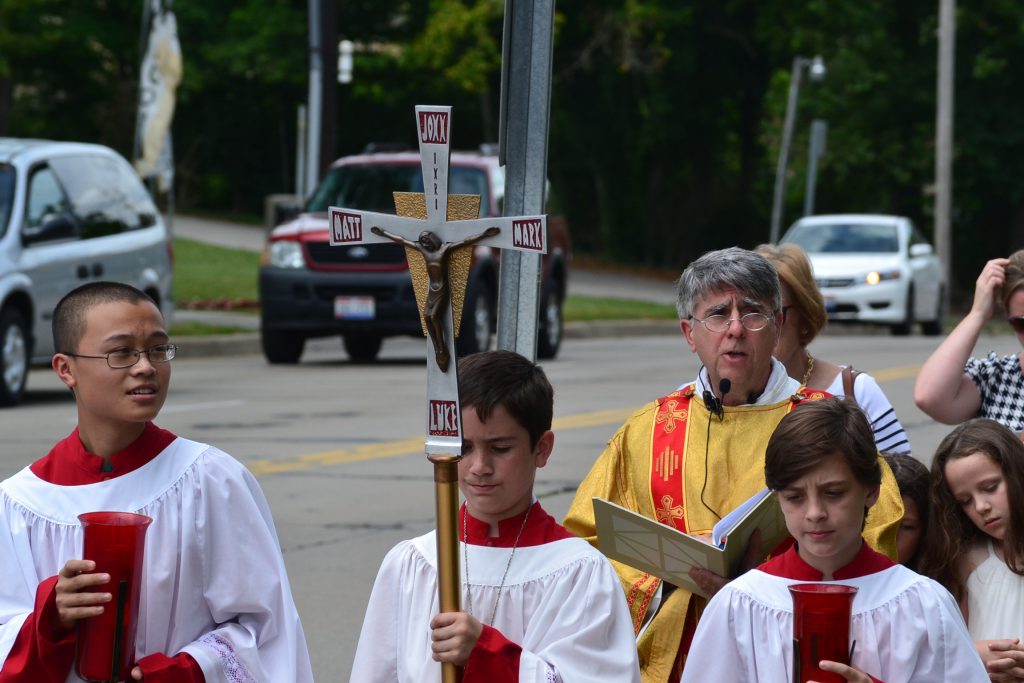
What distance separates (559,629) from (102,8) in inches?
1576

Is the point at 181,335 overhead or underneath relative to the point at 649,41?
underneath

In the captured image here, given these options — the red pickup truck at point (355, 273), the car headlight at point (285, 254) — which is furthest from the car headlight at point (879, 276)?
the car headlight at point (285, 254)

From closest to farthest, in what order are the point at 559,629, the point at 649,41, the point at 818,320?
the point at 559,629
the point at 818,320
the point at 649,41

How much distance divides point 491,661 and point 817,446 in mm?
753

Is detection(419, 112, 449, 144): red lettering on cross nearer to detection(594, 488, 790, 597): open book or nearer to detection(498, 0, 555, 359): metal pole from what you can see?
detection(594, 488, 790, 597): open book

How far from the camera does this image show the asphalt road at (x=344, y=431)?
8.16m

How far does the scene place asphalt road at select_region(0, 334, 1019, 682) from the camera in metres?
8.16

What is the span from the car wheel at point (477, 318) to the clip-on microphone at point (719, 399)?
12.3 m

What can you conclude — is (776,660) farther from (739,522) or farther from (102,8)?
(102,8)

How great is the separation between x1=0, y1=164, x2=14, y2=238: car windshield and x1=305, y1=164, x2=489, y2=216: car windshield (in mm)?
4237

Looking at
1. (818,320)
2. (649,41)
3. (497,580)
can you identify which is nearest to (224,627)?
(497,580)

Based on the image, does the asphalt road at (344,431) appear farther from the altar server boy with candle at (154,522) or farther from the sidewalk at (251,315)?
the altar server boy with candle at (154,522)

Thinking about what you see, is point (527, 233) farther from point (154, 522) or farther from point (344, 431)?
point (344, 431)

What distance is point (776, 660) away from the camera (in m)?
3.52
